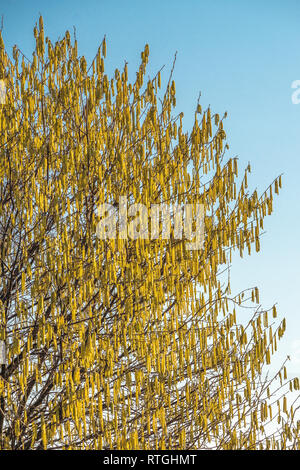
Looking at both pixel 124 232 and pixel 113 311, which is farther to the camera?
pixel 113 311

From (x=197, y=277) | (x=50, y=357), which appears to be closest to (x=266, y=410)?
(x=197, y=277)

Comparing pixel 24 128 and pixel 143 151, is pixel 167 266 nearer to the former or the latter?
pixel 143 151

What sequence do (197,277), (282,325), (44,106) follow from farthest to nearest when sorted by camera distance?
(44,106) < (197,277) < (282,325)

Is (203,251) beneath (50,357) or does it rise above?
above

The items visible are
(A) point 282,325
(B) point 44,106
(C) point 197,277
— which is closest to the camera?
(A) point 282,325

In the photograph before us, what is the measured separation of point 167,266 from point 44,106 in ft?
6.37

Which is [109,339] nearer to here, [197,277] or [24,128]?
[197,277]

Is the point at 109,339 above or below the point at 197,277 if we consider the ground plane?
below

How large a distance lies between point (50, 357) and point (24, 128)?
214 centimetres

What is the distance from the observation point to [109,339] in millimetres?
4184
